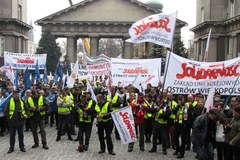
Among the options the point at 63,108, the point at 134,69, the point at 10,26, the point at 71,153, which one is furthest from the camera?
the point at 10,26

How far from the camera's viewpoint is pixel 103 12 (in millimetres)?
55938

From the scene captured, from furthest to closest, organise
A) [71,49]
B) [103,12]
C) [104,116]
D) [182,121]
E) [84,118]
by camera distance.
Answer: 1. [71,49]
2. [103,12]
3. [84,118]
4. [104,116]
5. [182,121]

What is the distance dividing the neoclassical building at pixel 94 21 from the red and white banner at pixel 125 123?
143 feet

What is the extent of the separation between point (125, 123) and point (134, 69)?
7.07 metres

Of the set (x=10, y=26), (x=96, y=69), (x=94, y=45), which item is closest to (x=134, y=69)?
(x=96, y=69)

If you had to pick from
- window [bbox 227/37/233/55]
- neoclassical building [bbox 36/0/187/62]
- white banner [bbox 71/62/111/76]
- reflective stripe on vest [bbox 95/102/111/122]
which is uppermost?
neoclassical building [bbox 36/0/187/62]

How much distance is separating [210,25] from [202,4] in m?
6.20

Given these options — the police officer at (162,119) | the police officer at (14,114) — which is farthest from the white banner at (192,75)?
the police officer at (14,114)

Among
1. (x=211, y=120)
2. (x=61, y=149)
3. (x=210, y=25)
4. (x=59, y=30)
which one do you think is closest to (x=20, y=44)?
(x=59, y=30)

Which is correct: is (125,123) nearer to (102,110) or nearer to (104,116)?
(104,116)

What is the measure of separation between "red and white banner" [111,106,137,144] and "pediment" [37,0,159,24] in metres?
45.5

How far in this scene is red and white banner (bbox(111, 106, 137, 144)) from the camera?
10953 mm

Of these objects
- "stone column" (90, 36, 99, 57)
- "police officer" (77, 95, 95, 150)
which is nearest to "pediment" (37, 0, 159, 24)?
"stone column" (90, 36, 99, 57)

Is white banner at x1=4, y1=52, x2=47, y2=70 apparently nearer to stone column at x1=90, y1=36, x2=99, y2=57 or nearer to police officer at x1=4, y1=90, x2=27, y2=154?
police officer at x1=4, y1=90, x2=27, y2=154
